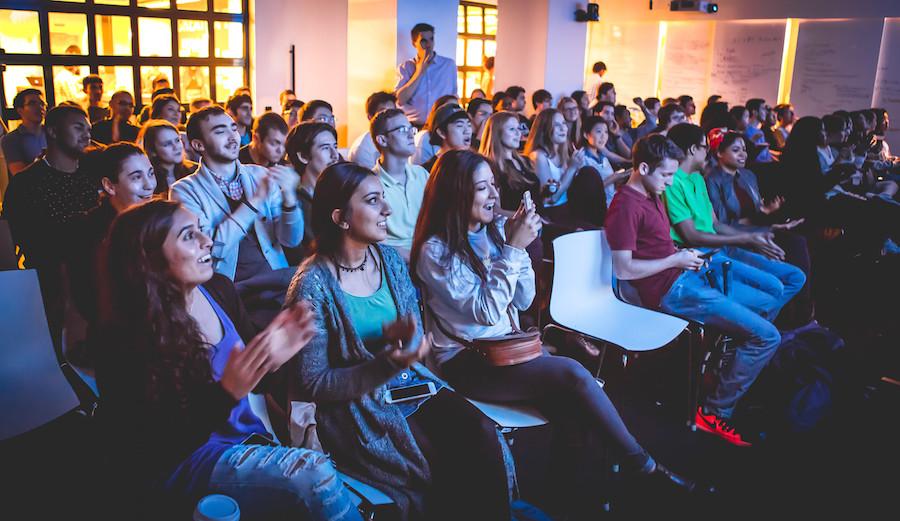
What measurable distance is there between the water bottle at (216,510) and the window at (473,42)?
976 centimetres

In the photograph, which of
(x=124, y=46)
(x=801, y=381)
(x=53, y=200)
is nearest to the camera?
(x=801, y=381)

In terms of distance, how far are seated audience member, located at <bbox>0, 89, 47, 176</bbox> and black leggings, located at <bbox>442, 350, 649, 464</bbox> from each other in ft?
14.1

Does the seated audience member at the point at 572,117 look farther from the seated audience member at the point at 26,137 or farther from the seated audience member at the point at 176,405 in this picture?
the seated audience member at the point at 176,405

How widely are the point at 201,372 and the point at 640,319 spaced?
205 cm

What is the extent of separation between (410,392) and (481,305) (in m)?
0.45

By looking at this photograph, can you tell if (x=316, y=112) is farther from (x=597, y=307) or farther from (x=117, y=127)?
(x=597, y=307)

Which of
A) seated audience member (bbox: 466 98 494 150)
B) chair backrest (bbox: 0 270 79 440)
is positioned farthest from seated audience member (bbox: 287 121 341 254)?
seated audience member (bbox: 466 98 494 150)

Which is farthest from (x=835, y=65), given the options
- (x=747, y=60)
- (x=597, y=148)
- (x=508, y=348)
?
(x=508, y=348)

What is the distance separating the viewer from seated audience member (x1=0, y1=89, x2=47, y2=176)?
5316 mm

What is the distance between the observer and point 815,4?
988 cm

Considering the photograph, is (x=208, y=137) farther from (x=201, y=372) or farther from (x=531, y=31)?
(x=531, y=31)

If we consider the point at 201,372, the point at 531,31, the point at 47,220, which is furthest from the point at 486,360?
the point at 531,31

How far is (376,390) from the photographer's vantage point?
2.01m

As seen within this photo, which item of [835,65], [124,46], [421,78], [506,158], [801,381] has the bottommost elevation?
[801,381]
